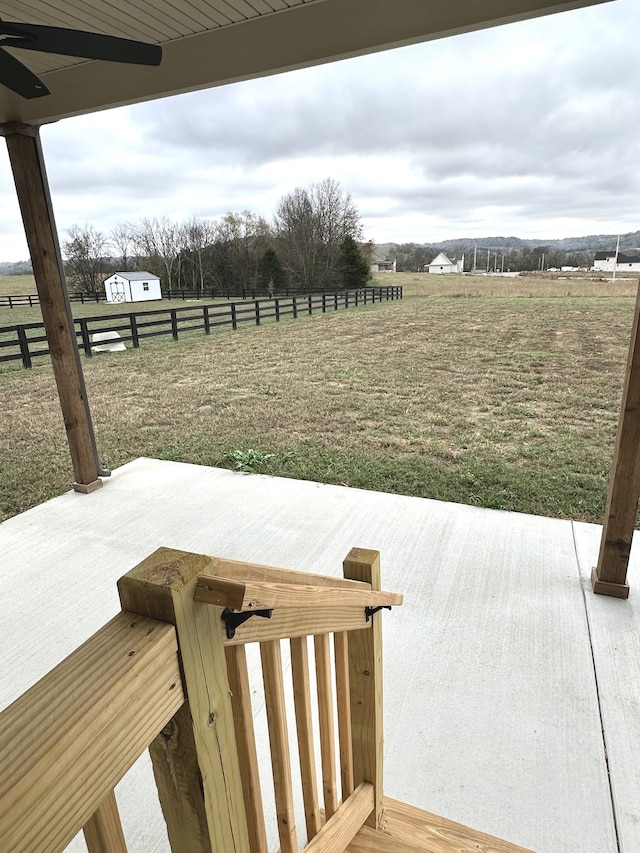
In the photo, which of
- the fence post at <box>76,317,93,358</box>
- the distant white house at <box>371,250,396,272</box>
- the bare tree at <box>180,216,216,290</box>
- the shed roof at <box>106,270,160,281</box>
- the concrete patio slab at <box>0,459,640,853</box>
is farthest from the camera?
the distant white house at <box>371,250,396,272</box>

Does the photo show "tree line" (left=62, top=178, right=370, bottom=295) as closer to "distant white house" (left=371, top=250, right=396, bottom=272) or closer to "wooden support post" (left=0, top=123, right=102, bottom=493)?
"distant white house" (left=371, top=250, right=396, bottom=272)

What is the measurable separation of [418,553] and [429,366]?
528cm

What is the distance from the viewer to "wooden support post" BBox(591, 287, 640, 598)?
6.36 feet

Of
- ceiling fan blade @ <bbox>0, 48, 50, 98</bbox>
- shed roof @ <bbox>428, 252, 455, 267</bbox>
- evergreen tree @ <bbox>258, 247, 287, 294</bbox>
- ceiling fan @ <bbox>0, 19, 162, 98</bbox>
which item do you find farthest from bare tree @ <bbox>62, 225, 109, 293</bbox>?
shed roof @ <bbox>428, 252, 455, 267</bbox>

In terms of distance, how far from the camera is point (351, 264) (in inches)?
687

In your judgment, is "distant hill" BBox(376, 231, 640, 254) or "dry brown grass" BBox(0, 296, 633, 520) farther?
"distant hill" BBox(376, 231, 640, 254)

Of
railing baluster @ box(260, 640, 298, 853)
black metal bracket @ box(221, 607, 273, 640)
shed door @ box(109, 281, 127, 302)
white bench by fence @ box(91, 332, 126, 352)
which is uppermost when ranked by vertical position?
shed door @ box(109, 281, 127, 302)

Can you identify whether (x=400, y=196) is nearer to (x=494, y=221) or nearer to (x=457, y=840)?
(x=494, y=221)

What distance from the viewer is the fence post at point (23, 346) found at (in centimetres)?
769

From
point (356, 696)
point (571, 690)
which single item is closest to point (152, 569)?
point (356, 696)

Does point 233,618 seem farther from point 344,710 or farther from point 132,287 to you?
point 132,287

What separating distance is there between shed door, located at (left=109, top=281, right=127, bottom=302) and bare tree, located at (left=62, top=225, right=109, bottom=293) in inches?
16.5

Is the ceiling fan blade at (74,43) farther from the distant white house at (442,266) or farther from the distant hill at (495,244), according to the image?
the distant white house at (442,266)

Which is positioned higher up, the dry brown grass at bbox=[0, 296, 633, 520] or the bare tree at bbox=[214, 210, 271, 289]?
the bare tree at bbox=[214, 210, 271, 289]
